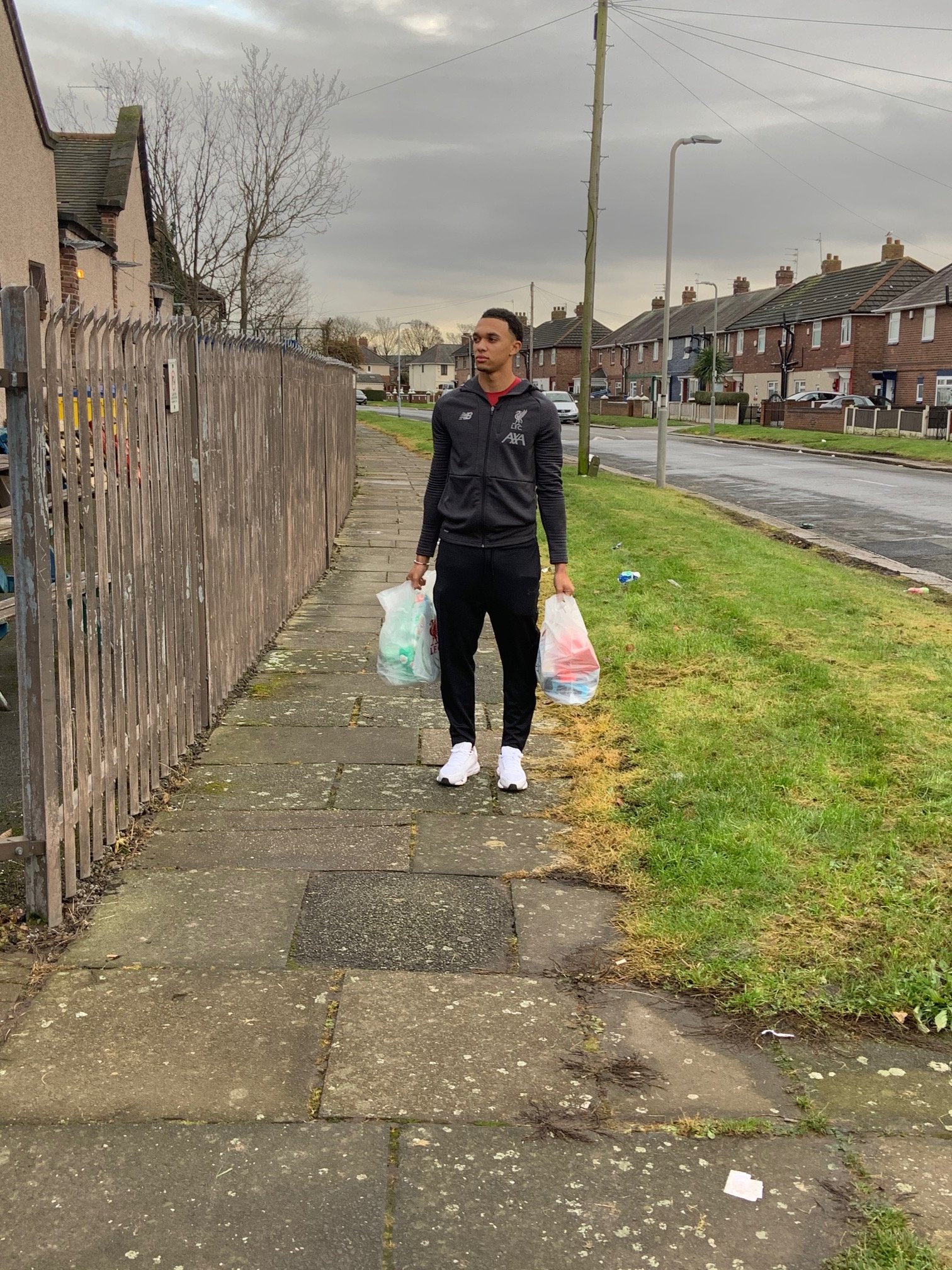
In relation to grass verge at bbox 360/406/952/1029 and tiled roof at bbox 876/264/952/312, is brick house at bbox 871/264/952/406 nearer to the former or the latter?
tiled roof at bbox 876/264/952/312

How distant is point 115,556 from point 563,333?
3900 inches

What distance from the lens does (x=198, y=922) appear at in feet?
12.0

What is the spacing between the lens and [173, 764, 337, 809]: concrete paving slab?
4723 millimetres

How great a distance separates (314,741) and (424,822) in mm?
1153

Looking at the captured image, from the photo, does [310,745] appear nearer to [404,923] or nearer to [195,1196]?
[404,923]

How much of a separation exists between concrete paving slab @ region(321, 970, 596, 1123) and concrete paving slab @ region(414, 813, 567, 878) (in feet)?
2.67

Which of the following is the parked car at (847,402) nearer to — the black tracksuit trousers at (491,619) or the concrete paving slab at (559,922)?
the black tracksuit trousers at (491,619)

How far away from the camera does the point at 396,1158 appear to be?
2523mm

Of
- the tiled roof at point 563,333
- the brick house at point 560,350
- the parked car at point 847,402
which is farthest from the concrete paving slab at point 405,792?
the tiled roof at point 563,333

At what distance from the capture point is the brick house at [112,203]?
21.5m

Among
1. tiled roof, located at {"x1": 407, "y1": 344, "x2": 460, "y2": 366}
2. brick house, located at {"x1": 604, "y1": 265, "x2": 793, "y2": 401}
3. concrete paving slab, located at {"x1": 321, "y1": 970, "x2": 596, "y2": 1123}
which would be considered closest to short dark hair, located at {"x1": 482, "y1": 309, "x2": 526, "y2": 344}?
concrete paving slab, located at {"x1": 321, "y1": 970, "x2": 596, "y2": 1123}

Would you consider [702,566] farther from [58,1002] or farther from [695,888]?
[58,1002]

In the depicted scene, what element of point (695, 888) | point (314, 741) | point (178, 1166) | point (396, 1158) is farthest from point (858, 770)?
point (178, 1166)

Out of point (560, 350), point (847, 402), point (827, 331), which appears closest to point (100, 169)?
point (847, 402)
